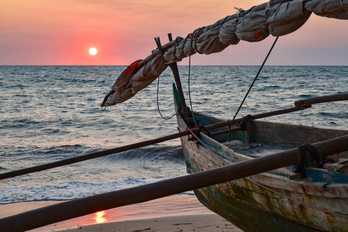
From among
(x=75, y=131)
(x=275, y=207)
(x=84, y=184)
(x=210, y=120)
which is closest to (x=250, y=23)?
(x=275, y=207)

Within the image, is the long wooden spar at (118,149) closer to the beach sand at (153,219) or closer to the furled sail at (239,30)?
the beach sand at (153,219)

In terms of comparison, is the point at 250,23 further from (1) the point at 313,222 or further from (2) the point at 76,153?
(2) the point at 76,153

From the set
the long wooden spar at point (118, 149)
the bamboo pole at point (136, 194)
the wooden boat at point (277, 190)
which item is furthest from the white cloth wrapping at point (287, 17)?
the long wooden spar at point (118, 149)

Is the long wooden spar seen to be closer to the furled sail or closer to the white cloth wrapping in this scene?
the furled sail

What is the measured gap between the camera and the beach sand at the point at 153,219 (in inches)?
243

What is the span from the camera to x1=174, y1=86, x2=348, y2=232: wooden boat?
334 centimetres

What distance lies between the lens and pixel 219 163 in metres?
5.05

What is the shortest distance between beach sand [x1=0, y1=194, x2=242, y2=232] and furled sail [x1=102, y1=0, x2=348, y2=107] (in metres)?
2.36

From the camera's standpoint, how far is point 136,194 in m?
2.69

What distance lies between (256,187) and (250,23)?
1.90 meters

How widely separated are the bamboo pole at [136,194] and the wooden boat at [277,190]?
0.49 m

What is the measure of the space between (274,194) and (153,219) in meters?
3.03

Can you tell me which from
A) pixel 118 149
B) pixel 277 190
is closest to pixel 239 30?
pixel 277 190

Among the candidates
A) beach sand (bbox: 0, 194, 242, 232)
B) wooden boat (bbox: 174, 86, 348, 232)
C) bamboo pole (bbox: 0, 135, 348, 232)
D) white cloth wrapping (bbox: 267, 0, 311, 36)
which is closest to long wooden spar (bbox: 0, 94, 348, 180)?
wooden boat (bbox: 174, 86, 348, 232)
